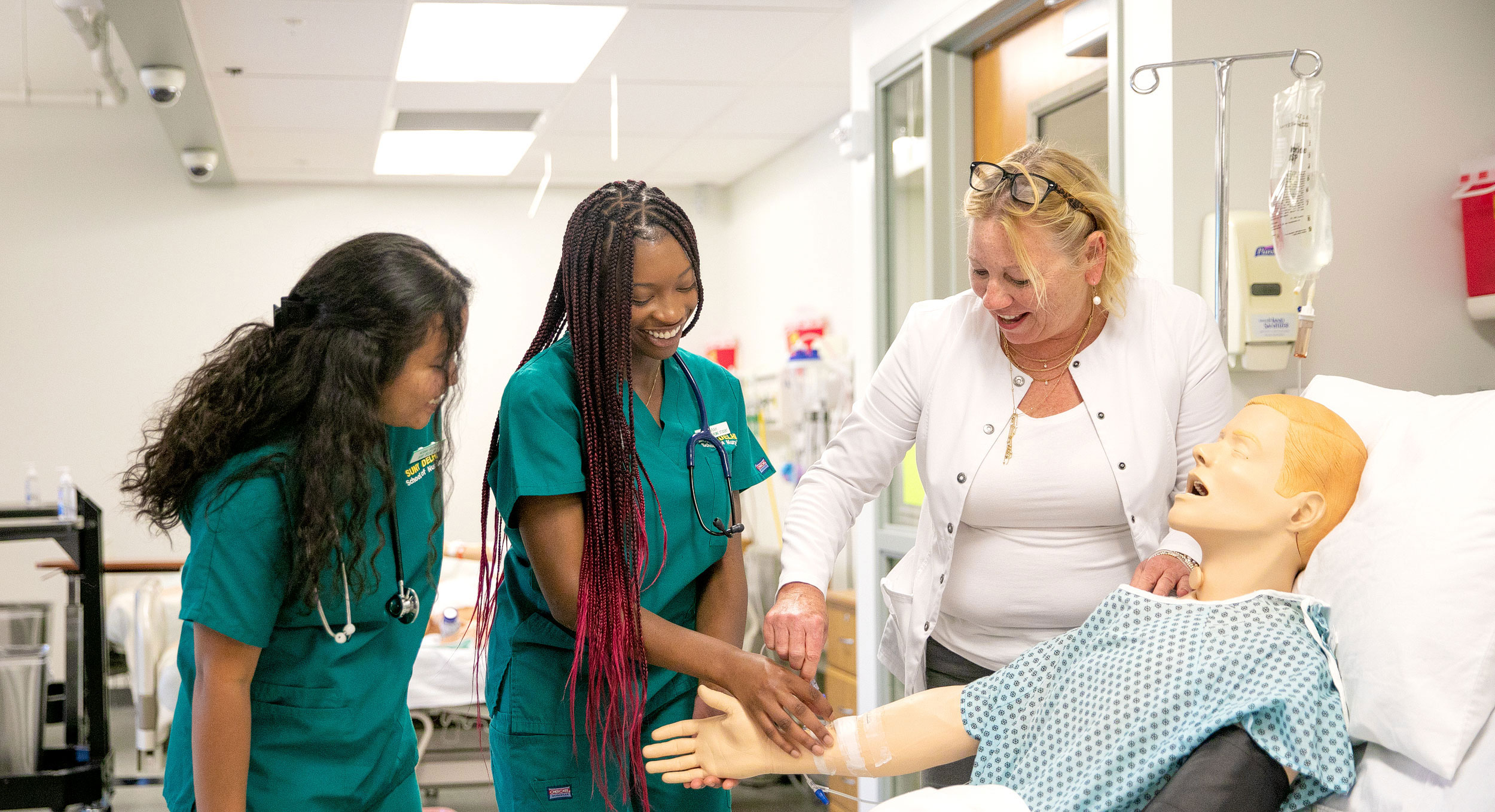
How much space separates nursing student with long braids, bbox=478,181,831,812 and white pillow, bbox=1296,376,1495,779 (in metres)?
0.58

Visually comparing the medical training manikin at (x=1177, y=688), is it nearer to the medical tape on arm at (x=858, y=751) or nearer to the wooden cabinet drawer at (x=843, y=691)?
the medical tape on arm at (x=858, y=751)

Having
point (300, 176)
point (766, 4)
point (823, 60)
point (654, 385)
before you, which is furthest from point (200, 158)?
point (654, 385)

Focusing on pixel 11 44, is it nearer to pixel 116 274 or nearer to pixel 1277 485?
pixel 116 274

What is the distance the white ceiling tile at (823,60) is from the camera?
3.84 meters

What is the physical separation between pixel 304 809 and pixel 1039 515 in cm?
95

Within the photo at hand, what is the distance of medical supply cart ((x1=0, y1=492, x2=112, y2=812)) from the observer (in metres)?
2.85

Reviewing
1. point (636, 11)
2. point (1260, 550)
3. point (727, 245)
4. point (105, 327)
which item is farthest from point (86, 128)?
point (1260, 550)

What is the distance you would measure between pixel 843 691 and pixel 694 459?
2448 mm

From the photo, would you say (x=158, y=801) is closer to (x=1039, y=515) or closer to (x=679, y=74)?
(x=679, y=74)

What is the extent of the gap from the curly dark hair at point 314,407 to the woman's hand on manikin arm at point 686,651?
0.59 feet

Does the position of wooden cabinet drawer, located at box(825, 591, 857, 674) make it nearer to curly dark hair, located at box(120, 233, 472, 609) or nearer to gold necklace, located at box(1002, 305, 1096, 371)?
gold necklace, located at box(1002, 305, 1096, 371)

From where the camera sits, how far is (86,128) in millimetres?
5949

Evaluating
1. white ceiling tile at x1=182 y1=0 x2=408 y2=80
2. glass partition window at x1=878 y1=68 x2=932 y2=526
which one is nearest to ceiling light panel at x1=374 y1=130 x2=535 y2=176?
white ceiling tile at x1=182 y1=0 x2=408 y2=80

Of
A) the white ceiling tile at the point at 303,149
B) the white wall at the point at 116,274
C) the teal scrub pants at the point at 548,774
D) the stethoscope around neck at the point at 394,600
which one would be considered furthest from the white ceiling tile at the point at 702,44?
the teal scrub pants at the point at 548,774
